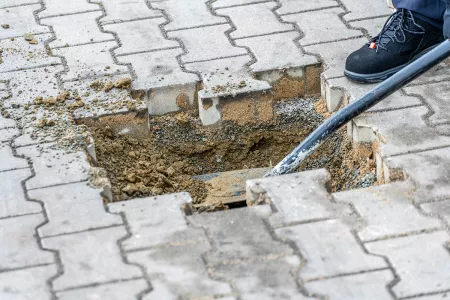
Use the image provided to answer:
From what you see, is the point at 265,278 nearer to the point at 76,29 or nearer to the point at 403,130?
the point at 403,130

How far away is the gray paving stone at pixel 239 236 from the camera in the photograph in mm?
3053

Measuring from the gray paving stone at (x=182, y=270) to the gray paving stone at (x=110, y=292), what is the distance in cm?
6

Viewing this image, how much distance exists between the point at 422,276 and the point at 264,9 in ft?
7.69

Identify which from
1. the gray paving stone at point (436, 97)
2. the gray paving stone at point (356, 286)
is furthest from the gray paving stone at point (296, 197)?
the gray paving stone at point (436, 97)

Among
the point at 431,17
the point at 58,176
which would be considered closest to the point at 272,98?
the point at 431,17

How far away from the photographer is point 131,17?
4879 mm

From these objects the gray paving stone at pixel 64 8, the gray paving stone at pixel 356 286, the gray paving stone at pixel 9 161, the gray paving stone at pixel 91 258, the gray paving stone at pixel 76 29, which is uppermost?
the gray paving stone at pixel 64 8

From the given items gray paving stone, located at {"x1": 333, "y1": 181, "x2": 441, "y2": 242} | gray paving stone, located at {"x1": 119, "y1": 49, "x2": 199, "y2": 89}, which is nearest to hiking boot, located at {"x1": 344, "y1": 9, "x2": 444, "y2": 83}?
gray paving stone, located at {"x1": 119, "y1": 49, "x2": 199, "y2": 89}

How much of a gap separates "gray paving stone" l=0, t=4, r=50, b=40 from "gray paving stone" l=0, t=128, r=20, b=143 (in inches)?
38.8

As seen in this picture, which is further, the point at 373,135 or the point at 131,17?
the point at 131,17

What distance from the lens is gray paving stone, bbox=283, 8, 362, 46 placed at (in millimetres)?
4562

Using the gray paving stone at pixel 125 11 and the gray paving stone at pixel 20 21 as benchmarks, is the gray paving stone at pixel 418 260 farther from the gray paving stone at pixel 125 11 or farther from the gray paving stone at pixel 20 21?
the gray paving stone at pixel 20 21

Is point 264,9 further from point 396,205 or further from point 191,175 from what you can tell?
point 396,205

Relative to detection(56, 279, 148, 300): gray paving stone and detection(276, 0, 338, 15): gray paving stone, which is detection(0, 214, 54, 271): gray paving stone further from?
detection(276, 0, 338, 15): gray paving stone
